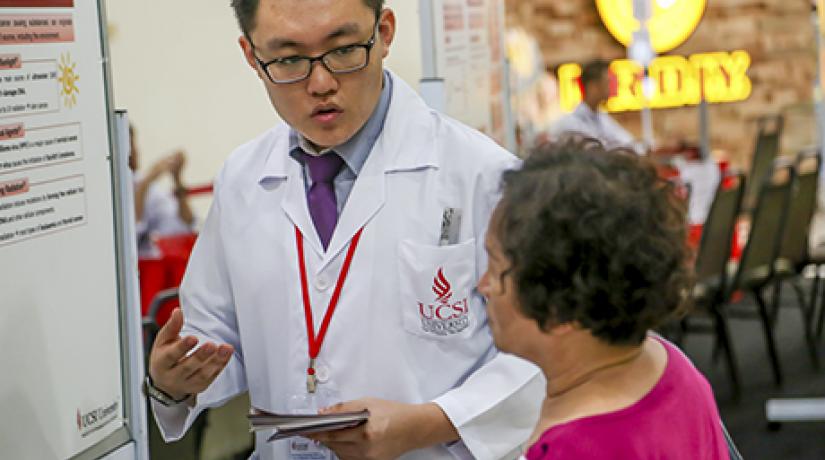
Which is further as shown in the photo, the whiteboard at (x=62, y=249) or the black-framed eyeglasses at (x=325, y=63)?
the black-framed eyeglasses at (x=325, y=63)

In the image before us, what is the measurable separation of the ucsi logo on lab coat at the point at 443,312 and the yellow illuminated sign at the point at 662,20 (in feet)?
23.0

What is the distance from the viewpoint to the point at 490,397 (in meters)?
1.84

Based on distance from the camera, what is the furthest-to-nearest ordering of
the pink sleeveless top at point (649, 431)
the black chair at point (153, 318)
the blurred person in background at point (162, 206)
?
the blurred person in background at point (162, 206)
the black chair at point (153, 318)
the pink sleeveless top at point (649, 431)

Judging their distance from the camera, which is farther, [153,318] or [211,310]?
[153,318]

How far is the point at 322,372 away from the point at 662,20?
804cm

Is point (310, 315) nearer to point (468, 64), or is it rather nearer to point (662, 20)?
point (468, 64)

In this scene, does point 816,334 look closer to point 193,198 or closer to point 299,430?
point 193,198

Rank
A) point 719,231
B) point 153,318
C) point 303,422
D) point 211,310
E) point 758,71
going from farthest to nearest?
1. point 758,71
2. point 719,231
3. point 153,318
4. point 211,310
5. point 303,422

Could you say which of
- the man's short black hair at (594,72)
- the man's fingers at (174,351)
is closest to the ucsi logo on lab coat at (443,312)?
the man's fingers at (174,351)

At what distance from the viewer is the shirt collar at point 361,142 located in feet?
6.37

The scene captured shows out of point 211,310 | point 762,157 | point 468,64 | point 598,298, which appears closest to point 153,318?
point 468,64

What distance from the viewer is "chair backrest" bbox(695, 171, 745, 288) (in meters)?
5.68

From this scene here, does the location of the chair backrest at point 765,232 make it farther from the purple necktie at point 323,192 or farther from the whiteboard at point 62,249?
the whiteboard at point 62,249

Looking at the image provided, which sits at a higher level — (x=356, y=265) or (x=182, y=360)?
(x=356, y=265)
